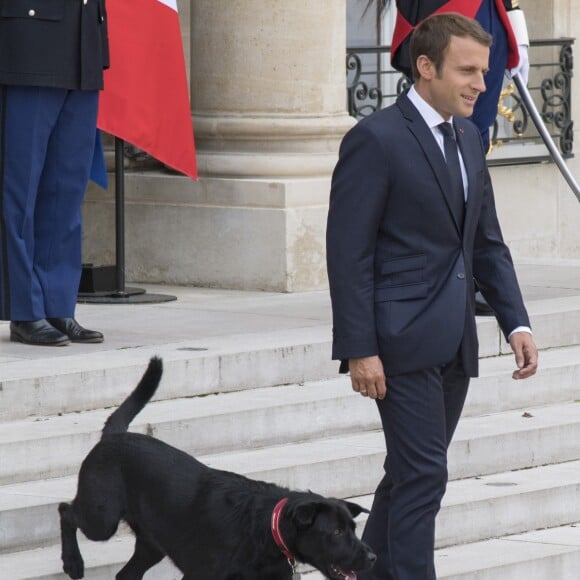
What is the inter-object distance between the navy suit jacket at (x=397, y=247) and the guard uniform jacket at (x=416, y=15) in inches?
118

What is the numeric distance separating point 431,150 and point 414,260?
0.30 m

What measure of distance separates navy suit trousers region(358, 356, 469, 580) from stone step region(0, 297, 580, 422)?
6.30 feet

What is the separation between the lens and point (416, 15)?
766 centimetres

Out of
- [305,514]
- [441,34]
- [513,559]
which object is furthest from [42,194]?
[305,514]

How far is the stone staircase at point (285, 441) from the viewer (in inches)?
223

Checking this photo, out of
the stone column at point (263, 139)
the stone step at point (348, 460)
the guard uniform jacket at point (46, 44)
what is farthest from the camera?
the stone column at point (263, 139)

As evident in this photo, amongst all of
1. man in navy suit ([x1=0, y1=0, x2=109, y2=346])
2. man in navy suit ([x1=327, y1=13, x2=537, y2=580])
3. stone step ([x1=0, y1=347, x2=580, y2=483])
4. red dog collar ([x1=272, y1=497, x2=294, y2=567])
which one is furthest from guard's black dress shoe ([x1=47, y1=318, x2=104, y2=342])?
red dog collar ([x1=272, y1=497, x2=294, y2=567])

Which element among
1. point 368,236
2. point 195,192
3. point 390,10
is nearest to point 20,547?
point 368,236

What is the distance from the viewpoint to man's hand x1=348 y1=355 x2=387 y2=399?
4551 millimetres

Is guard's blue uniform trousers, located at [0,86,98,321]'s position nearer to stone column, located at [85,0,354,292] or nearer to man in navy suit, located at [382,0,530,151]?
man in navy suit, located at [382,0,530,151]

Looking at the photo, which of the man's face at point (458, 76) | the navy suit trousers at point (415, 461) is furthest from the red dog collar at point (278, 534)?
the man's face at point (458, 76)

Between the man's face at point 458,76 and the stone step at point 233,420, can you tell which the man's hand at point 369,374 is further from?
the stone step at point 233,420

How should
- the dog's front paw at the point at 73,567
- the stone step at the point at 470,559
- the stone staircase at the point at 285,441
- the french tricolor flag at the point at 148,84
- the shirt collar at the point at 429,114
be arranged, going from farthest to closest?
the french tricolor flag at the point at 148,84, the stone staircase at the point at 285,441, the stone step at the point at 470,559, the dog's front paw at the point at 73,567, the shirt collar at the point at 429,114

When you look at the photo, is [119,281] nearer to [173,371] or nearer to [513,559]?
[173,371]
